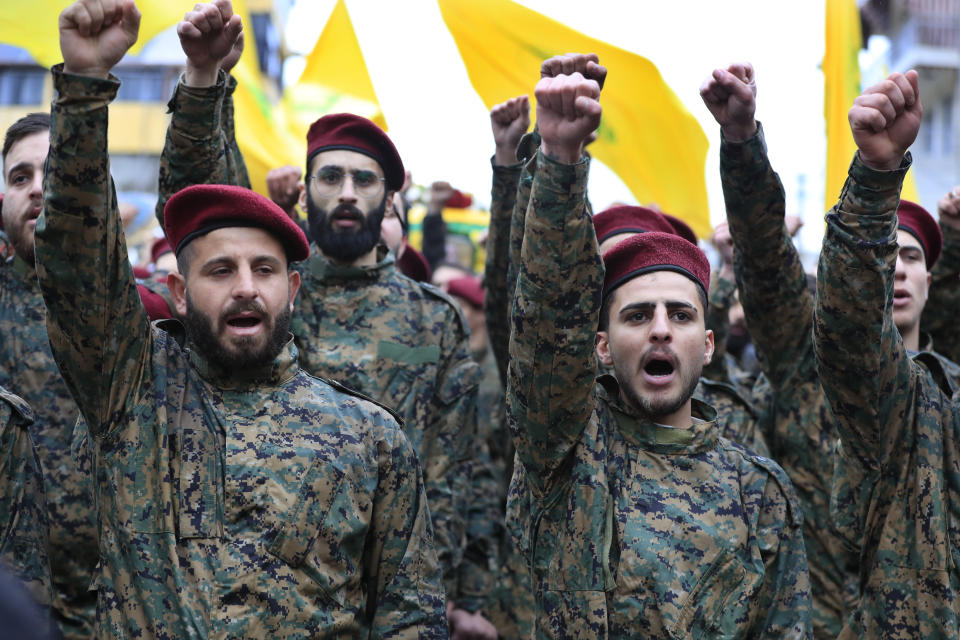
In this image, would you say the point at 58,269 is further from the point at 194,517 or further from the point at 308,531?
the point at 308,531

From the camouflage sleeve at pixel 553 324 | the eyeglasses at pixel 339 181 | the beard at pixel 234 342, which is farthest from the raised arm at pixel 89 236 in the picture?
the eyeglasses at pixel 339 181

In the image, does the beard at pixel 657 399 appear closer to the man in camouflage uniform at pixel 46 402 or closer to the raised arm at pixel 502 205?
the raised arm at pixel 502 205

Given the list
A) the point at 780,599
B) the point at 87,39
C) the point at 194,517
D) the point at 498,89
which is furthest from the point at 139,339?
the point at 498,89

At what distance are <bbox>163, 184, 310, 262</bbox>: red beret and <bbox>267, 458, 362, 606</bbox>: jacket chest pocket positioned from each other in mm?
777

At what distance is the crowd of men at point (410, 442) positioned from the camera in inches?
131

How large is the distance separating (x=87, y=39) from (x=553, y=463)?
176 centimetres

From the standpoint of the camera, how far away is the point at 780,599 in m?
3.63

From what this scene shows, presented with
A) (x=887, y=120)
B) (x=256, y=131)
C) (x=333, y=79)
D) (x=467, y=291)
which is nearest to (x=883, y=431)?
(x=887, y=120)

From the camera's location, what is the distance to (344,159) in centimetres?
553

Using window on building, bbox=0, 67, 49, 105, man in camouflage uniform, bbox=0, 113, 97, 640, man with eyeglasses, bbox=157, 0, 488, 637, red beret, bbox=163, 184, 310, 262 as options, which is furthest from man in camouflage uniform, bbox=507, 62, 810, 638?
window on building, bbox=0, 67, 49, 105

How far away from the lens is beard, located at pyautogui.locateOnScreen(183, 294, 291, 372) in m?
3.65

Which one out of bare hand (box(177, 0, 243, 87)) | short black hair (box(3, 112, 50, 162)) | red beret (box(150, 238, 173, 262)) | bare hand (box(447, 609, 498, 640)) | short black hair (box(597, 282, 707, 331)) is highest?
bare hand (box(177, 0, 243, 87))

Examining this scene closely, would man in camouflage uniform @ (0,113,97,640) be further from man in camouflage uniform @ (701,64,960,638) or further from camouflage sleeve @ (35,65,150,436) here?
man in camouflage uniform @ (701,64,960,638)

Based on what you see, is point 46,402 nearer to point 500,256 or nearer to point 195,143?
point 195,143
